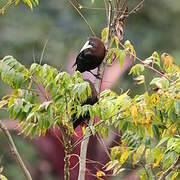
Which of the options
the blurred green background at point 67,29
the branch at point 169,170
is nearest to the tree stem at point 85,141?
the branch at point 169,170

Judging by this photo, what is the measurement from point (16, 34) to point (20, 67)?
673 centimetres

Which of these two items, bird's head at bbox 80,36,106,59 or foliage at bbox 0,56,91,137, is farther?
bird's head at bbox 80,36,106,59

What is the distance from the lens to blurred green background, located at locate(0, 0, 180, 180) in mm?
9359

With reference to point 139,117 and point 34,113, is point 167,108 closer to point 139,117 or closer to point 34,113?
point 139,117

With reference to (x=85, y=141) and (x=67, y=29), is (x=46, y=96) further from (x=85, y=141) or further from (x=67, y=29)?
(x=67, y=29)

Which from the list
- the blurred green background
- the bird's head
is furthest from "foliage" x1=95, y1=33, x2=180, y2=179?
the blurred green background

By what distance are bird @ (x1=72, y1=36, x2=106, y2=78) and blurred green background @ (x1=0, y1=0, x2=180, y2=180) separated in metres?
5.06

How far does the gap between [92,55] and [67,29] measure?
21.9 feet

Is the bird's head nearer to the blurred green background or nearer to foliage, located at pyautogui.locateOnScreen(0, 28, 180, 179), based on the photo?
foliage, located at pyautogui.locateOnScreen(0, 28, 180, 179)

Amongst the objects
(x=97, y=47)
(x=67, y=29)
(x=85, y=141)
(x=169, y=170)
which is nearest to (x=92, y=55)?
(x=97, y=47)

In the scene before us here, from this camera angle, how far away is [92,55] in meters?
3.72

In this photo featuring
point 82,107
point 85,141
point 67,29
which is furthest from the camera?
point 67,29

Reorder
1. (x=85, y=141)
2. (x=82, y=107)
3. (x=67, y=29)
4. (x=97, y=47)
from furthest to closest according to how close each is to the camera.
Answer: (x=67, y=29), (x=97, y=47), (x=85, y=141), (x=82, y=107)

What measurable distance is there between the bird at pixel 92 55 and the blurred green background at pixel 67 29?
16.6 feet
